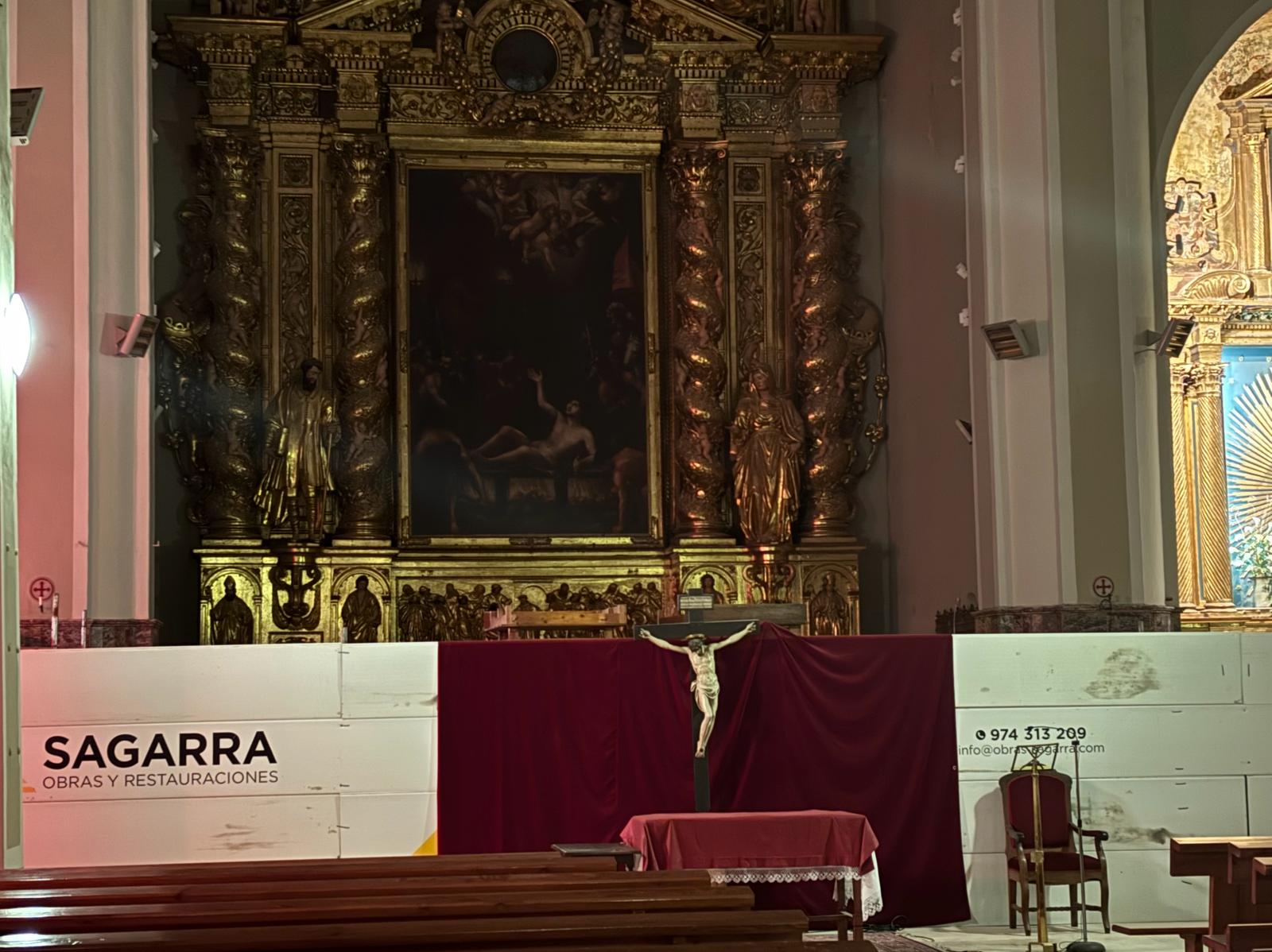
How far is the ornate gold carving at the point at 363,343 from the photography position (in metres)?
14.3

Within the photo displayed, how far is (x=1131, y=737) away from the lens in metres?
10.4

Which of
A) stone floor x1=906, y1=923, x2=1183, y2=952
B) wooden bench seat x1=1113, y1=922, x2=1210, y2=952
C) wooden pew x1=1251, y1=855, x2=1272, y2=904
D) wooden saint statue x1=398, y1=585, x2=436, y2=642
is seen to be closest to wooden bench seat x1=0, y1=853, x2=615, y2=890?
wooden pew x1=1251, y1=855, x2=1272, y2=904

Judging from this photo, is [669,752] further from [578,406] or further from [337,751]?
[578,406]

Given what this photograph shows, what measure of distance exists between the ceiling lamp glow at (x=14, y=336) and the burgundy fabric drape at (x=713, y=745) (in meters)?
3.92

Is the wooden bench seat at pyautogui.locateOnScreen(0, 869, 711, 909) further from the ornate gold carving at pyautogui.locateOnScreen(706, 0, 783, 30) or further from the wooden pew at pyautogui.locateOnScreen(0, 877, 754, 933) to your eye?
the ornate gold carving at pyautogui.locateOnScreen(706, 0, 783, 30)

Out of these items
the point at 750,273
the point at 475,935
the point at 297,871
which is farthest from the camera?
the point at 750,273

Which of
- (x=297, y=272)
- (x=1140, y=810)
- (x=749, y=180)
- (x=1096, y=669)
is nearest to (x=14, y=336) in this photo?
(x=1096, y=669)

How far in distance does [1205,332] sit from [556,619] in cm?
681

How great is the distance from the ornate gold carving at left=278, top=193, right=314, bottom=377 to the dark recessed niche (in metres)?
1.82

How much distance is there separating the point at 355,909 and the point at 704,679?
585 centimetres

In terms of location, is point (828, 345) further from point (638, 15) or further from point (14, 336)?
point (14, 336)

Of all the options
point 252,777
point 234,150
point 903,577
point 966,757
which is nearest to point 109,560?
point 252,777

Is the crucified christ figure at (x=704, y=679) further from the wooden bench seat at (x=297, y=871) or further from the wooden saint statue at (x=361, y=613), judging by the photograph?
the wooden saint statue at (x=361, y=613)

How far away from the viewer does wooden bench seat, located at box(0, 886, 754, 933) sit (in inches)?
161
